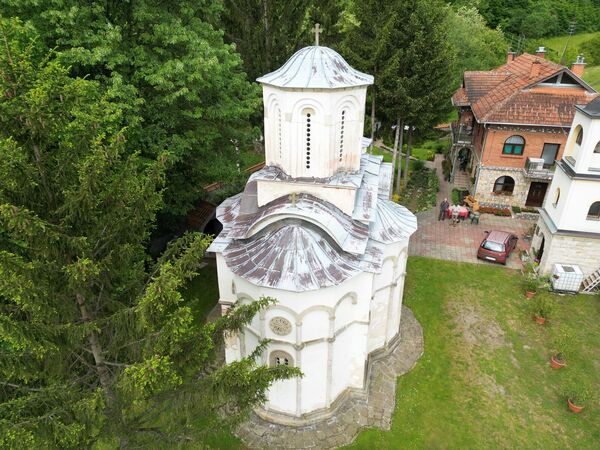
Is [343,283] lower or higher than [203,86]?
lower

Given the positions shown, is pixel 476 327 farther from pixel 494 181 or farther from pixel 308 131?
pixel 494 181

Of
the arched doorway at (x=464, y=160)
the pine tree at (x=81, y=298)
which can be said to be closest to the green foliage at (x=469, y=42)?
the arched doorway at (x=464, y=160)

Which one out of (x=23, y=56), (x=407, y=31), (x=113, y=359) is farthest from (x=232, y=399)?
(x=407, y=31)

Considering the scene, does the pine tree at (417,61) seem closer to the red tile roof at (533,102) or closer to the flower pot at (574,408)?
the red tile roof at (533,102)

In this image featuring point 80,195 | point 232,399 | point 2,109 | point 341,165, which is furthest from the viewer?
point 341,165

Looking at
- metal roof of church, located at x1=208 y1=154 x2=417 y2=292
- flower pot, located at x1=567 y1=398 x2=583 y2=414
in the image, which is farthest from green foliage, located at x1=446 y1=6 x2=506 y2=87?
flower pot, located at x1=567 y1=398 x2=583 y2=414

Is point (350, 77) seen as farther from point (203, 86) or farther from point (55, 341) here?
point (55, 341)

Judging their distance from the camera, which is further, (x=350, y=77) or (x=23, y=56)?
(x=350, y=77)
